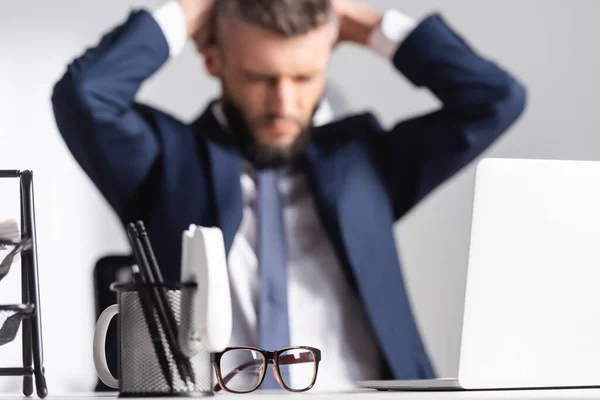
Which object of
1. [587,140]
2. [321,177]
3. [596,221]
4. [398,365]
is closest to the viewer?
[596,221]

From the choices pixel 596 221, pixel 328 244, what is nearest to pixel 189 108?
pixel 328 244

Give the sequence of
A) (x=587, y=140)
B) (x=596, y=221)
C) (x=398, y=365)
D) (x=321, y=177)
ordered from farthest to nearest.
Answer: (x=587, y=140)
(x=321, y=177)
(x=398, y=365)
(x=596, y=221)

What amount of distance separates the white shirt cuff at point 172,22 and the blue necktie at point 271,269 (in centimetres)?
28

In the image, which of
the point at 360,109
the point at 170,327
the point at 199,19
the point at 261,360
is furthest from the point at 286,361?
the point at 360,109

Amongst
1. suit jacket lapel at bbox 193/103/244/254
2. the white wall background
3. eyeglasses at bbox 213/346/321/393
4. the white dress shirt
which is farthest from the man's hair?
eyeglasses at bbox 213/346/321/393

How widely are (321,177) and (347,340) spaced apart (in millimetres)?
285

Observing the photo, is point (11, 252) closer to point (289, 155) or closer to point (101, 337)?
point (101, 337)

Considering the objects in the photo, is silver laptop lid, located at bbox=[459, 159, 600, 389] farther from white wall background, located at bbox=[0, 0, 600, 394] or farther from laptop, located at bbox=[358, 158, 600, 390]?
white wall background, located at bbox=[0, 0, 600, 394]

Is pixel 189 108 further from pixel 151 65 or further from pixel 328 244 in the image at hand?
pixel 328 244

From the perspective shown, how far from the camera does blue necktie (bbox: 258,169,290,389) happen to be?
1.45m

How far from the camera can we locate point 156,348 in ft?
1.87

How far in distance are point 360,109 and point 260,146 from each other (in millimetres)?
752

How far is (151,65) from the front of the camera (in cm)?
161

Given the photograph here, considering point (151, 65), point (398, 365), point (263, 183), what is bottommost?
point (398, 365)
